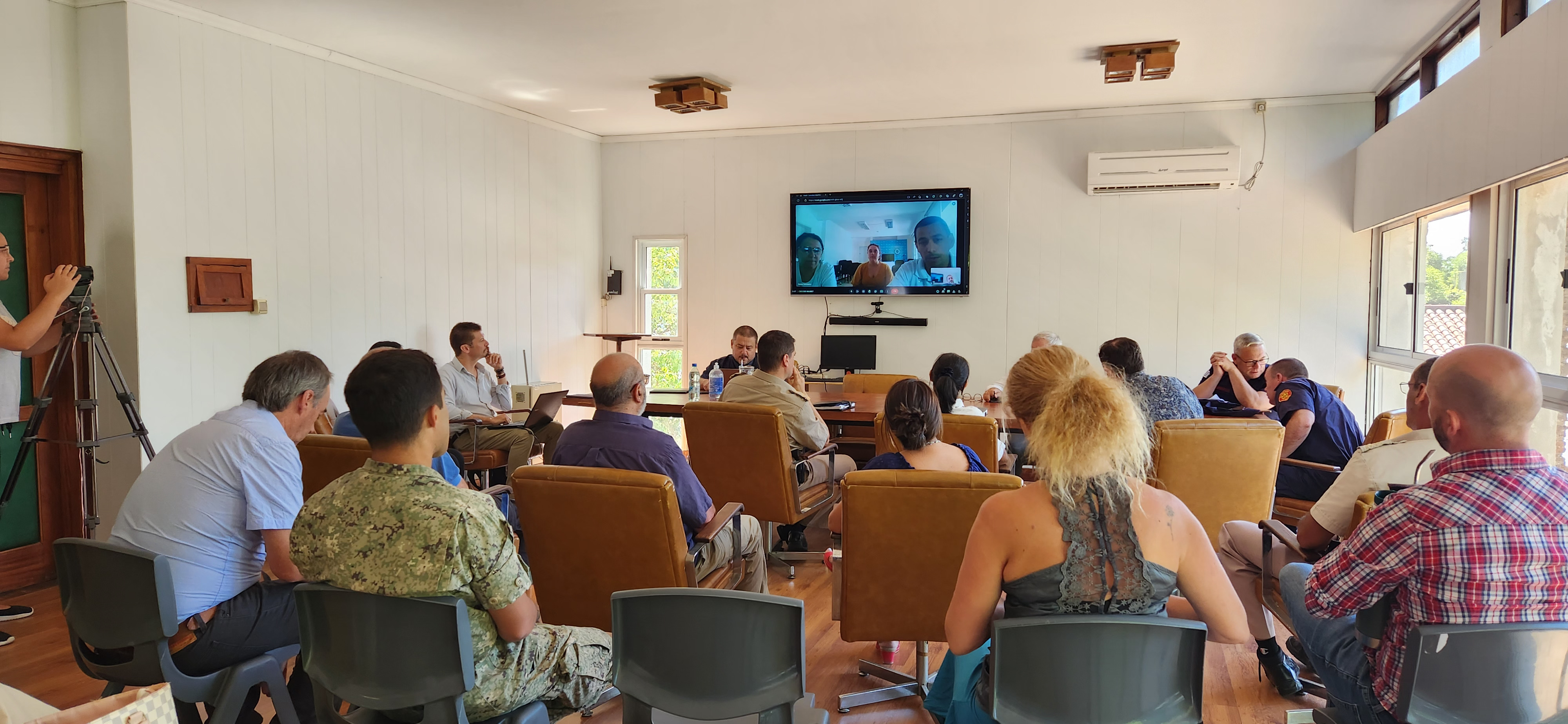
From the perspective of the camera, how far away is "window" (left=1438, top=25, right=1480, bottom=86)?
466 centimetres

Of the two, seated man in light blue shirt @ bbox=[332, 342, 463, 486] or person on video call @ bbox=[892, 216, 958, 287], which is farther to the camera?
person on video call @ bbox=[892, 216, 958, 287]

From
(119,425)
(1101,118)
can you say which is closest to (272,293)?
(119,425)

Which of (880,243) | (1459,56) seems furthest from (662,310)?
(1459,56)

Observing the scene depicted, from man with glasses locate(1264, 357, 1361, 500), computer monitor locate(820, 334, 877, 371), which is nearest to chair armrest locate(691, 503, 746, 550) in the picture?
man with glasses locate(1264, 357, 1361, 500)

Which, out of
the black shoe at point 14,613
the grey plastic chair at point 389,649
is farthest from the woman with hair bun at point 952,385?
the black shoe at point 14,613

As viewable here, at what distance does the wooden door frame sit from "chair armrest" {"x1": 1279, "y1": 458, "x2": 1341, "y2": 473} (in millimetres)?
5722

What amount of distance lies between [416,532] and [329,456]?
166cm

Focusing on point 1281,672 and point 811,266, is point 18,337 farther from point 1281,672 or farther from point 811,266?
point 811,266

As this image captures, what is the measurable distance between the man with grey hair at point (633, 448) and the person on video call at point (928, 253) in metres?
4.80

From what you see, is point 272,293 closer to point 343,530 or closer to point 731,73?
point 731,73

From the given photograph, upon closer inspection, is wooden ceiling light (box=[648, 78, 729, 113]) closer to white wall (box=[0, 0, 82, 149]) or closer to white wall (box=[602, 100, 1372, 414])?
white wall (box=[602, 100, 1372, 414])

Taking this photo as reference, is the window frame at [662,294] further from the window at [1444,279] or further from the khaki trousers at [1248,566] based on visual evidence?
the khaki trousers at [1248,566]

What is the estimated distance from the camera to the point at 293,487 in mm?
2355

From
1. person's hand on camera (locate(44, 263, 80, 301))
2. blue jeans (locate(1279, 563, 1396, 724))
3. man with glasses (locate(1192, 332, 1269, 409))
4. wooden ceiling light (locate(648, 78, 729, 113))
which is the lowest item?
blue jeans (locate(1279, 563, 1396, 724))
